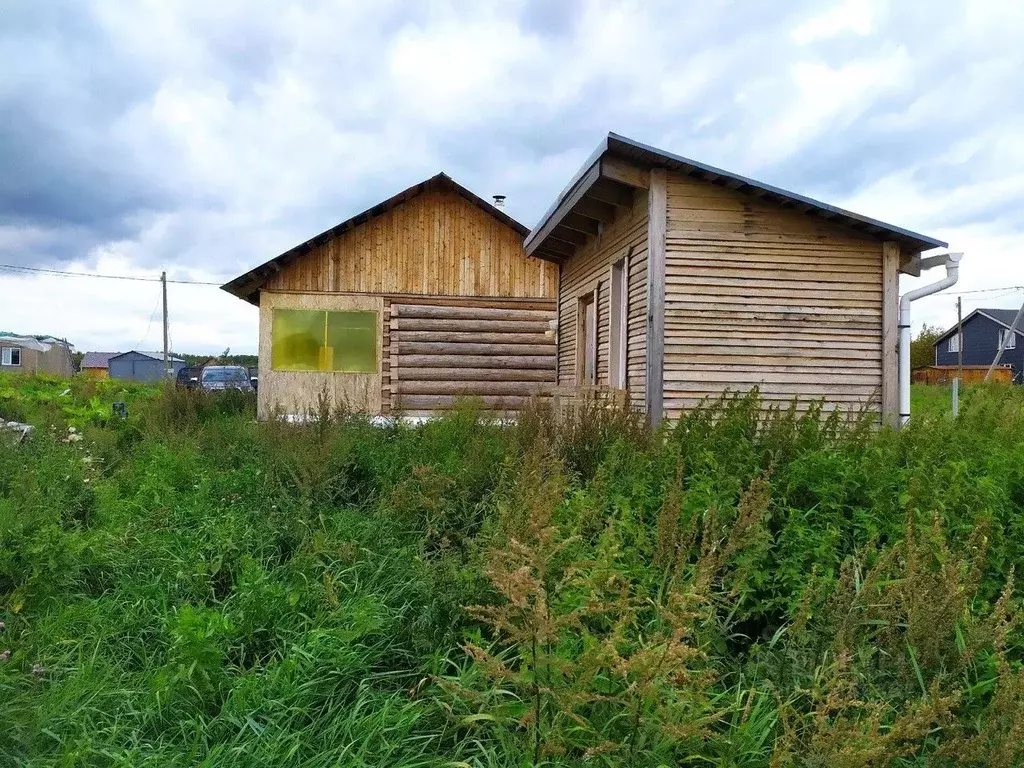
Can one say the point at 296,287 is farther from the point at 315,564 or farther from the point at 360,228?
the point at 315,564

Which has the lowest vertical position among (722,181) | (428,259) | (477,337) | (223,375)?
(223,375)

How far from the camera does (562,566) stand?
3316mm

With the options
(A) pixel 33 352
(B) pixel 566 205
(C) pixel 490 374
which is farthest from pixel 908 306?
(A) pixel 33 352

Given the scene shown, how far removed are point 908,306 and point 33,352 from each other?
5995 cm

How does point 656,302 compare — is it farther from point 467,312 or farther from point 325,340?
point 325,340

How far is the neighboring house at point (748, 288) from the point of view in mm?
8734

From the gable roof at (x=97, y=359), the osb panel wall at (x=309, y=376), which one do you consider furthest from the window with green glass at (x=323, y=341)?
the gable roof at (x=97, y=359)

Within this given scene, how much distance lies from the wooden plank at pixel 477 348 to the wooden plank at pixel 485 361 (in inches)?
2.6

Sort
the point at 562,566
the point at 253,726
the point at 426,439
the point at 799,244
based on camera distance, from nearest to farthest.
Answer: the point at 253,726 → the point at 562,566 → the point at 426,439 → the point at 799,244

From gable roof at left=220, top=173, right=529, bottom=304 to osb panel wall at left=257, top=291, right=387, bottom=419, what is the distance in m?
0.42

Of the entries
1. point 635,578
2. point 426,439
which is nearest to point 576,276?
point 426,439

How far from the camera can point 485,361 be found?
1594 centimetres

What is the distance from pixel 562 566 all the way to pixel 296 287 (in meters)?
13.3

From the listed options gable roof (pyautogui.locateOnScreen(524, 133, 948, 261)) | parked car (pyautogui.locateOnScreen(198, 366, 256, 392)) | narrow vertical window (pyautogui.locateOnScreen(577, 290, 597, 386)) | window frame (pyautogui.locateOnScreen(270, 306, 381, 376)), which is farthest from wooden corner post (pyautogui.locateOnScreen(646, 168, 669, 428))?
parked car (pyautogui.locateOnScreen(198, 366, 256, 392))
